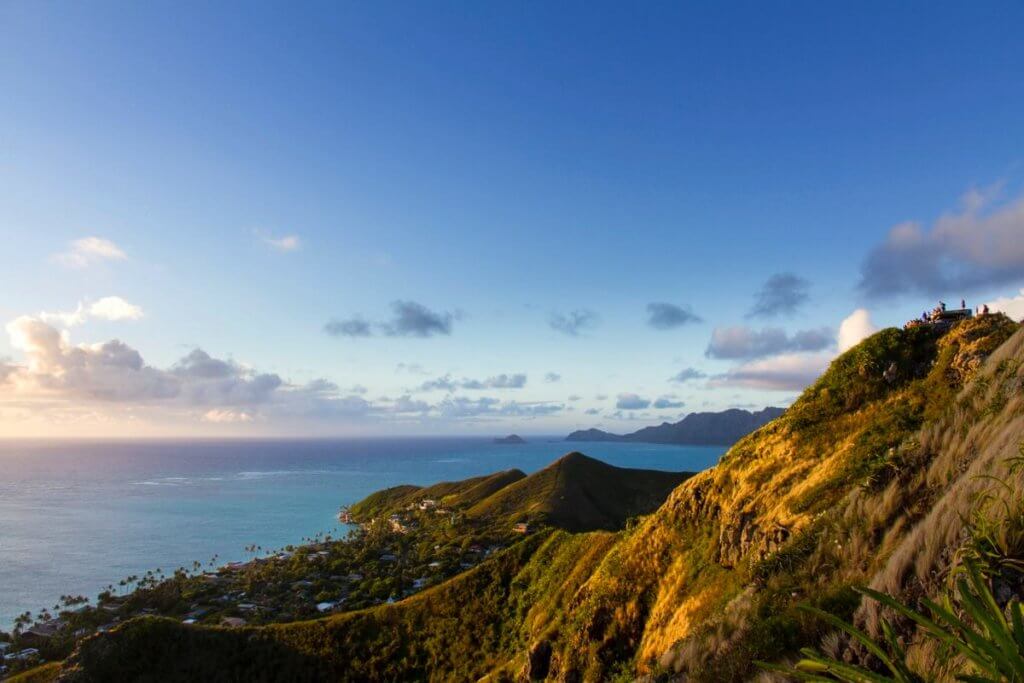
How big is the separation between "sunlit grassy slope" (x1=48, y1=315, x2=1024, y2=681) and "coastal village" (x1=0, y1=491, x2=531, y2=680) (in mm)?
19875

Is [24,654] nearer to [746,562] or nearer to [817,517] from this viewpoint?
[746,562]

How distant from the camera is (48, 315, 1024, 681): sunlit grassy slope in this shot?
10.5 meters

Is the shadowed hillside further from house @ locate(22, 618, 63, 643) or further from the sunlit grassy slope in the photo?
house @ locate(22, 618, 63, 643)

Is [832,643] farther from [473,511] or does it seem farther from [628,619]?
[473,511]

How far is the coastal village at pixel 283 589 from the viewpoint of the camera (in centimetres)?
7994

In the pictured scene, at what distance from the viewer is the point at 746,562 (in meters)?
20.6

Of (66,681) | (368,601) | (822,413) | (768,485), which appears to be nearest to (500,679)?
(768,485)

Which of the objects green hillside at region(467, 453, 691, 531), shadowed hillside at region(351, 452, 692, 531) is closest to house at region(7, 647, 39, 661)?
shadowed hillside at region(351, 452, 692, 531)

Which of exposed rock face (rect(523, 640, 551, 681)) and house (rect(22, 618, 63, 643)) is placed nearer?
exposed rock face (rect(523, 640, 551, 681))

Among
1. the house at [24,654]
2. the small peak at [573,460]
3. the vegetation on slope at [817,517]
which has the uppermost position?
the vegetation on slope at [817,517]

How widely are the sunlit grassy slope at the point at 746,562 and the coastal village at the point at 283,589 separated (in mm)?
19875

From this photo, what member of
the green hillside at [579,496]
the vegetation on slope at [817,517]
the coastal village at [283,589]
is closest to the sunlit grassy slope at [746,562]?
the vegetation on slope at [817,517]

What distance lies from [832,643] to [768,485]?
1654 centimetres

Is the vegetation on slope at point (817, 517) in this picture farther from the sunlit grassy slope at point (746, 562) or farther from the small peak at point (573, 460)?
the small peak at point (573, 460)
